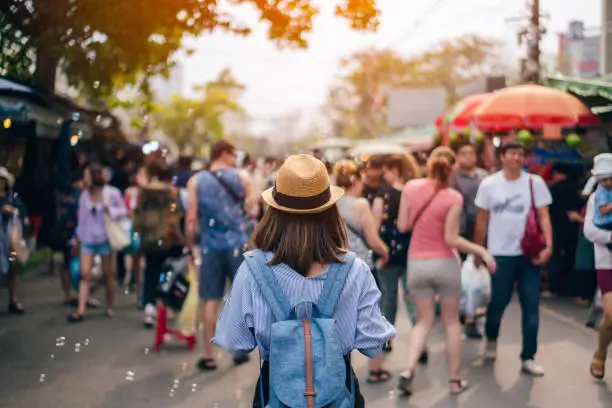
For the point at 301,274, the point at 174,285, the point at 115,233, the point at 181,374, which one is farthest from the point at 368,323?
the point at 115,233

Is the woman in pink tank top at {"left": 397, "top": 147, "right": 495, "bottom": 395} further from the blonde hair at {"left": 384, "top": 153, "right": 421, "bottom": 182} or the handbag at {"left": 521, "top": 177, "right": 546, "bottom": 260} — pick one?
the blonde hair at {"left": 384, "top": 153, "right": 421, "bottom": 182}

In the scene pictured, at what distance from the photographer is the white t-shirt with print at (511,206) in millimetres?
6590

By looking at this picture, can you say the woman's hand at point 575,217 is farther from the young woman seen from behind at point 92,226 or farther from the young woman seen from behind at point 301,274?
the young woman seen from behind at point 301,274

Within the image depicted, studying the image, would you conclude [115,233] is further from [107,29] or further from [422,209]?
[422,209]

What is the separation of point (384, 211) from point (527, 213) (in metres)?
1.27

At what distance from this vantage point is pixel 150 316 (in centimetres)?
882

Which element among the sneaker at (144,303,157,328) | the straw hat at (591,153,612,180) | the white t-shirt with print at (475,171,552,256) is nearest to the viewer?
the straw hat at (591,153,612,180)

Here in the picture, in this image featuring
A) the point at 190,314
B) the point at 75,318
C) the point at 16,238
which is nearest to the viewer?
the point at 190,314

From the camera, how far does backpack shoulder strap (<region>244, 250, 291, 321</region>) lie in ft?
9.62

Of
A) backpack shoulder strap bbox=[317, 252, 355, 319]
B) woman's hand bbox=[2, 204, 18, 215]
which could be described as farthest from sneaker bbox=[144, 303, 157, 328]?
backpack shoulder strap bbox=[317, 252, 355, 319]

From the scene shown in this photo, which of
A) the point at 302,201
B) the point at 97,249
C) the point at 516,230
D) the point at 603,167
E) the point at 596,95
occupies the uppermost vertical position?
the point at 596,95

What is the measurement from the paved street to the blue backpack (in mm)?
3033

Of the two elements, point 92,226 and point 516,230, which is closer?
point 516,230

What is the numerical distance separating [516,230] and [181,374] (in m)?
3.04
